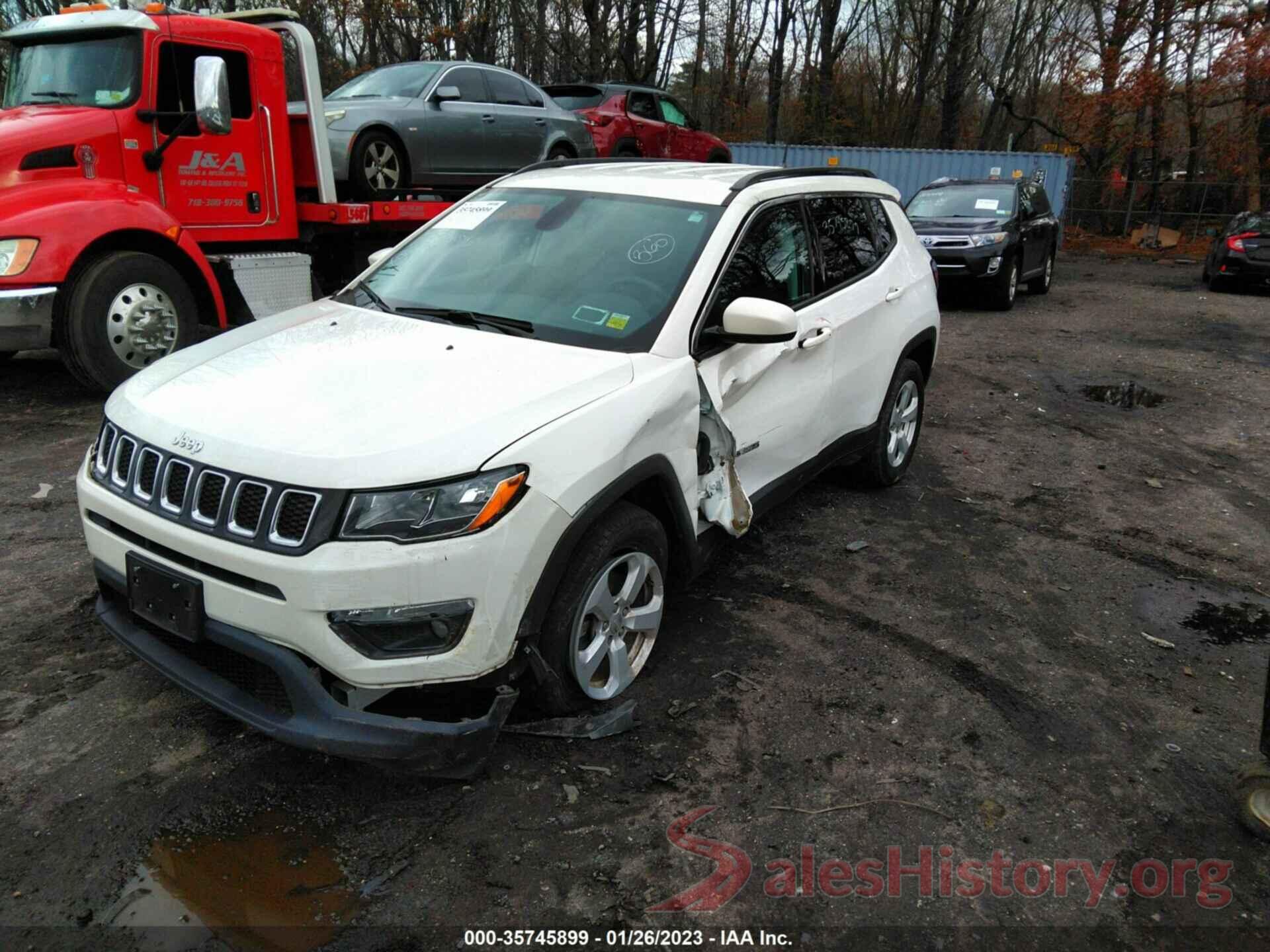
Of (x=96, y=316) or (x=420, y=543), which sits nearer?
(x=420, y=543)

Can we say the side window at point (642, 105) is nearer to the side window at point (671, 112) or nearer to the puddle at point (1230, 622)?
the side window at point (671, 112)

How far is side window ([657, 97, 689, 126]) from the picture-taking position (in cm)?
1571

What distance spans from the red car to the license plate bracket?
1161cm

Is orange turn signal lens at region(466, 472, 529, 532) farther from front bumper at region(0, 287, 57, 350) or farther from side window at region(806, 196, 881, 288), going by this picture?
front bumper at region(0, 287, 57, 350)

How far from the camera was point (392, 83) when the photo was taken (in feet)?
31.9

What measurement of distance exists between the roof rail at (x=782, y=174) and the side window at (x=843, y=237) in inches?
5.2

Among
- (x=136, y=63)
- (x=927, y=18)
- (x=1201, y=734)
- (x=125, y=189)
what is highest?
(x=927, y=18)

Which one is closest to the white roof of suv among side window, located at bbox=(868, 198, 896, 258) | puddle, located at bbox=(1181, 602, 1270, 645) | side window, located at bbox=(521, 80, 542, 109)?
side window, located at bbox=(868, 198, 896, 258)

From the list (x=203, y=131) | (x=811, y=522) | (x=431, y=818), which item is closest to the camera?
(x=431, y=818)

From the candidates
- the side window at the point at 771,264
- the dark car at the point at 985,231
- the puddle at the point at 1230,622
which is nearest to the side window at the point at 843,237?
the side window at the point at 771,264

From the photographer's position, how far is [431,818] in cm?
280

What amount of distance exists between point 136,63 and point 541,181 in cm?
434

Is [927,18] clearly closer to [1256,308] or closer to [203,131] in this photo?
[1256,308]

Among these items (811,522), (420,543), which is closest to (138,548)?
(420,543)
